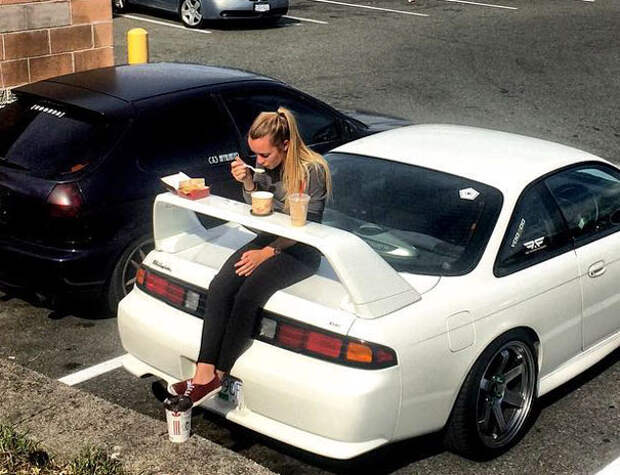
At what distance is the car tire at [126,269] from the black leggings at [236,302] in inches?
76.5

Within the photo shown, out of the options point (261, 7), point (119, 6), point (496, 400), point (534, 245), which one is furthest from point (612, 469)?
point (119, 6)

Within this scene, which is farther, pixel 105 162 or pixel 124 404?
pixel 105 162

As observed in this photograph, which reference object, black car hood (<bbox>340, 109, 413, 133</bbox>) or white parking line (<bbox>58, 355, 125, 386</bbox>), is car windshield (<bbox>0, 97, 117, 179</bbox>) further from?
black car hood (<bbox>340, 109, 413, 133</bbox>)

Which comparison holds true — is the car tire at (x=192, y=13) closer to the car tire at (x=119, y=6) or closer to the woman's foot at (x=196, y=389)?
the car tire at (x=119, y=6)

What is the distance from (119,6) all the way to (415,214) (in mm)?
16776

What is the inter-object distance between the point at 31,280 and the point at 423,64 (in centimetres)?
1134

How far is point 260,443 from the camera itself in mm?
5172

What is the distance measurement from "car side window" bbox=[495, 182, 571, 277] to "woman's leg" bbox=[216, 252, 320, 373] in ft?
3.50

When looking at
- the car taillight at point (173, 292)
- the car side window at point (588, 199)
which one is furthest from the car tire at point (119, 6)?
the car taillight at point (173, 292)

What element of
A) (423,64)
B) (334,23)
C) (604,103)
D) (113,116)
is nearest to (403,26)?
(334,23)

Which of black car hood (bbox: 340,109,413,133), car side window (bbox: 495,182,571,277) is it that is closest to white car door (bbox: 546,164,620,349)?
car side window (bbox: 495,182,571,277)

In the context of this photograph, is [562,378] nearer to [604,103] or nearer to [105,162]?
[105,162]

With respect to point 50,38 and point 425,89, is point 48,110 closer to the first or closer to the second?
point 50,38

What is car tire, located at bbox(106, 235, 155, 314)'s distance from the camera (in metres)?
6.58
